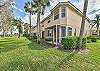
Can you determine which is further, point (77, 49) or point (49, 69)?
point (77, 49)

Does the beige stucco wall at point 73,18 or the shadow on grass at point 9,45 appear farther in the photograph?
the beige stucco wall at point 73,18

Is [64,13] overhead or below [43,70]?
overhead

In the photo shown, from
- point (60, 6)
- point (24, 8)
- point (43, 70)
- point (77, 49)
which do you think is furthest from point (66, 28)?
point (24, 8)

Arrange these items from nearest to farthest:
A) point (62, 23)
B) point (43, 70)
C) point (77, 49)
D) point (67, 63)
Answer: point (43, 70)
point (67, 63)
point (77, 49)
point (62, 23)

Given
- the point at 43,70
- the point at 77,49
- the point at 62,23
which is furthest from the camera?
the point at 62,23

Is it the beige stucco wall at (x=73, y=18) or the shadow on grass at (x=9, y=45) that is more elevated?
the beige stucco wall at (x=73, y=18)

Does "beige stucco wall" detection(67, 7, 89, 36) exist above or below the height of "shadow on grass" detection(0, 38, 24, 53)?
above

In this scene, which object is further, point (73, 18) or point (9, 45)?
point (73, 18)

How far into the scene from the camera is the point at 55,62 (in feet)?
46.4

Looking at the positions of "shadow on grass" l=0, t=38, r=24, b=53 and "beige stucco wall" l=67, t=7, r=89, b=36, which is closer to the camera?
"shadow on grass" l=0, t=38, r=24, b=53

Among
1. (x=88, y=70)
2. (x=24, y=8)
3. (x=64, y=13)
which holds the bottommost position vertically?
(x=88, y=70)

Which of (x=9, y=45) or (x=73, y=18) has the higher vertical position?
(x=73, y=18)

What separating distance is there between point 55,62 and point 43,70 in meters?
1.99

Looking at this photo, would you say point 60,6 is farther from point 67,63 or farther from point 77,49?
point 67,63
